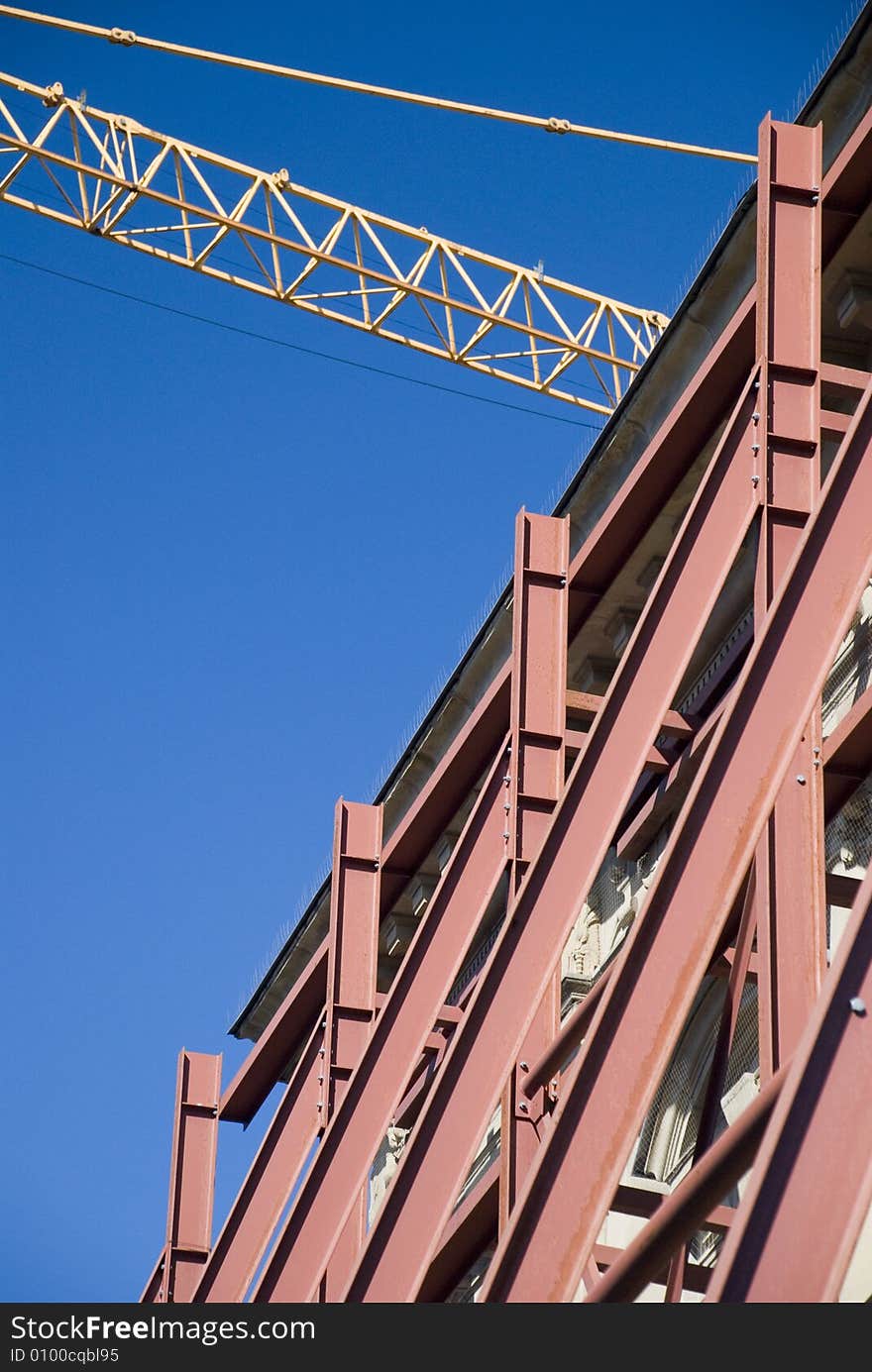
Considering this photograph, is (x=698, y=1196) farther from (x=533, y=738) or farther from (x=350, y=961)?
(x=350, y=961)

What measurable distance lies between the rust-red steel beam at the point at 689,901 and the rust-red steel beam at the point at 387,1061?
3.49 meters

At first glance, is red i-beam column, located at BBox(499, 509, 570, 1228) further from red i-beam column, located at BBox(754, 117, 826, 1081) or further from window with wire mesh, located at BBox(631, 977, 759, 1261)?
window with wire mesh, located at BBox(631, 977, 759, 1261)

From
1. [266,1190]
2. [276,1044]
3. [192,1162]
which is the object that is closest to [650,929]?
[266,1190]

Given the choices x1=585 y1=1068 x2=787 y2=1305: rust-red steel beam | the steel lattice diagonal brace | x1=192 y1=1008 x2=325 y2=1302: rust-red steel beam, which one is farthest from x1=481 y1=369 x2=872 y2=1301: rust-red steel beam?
the steel lattice diagonal brace

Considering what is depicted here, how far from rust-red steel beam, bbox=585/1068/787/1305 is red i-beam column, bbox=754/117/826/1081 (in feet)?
3.25

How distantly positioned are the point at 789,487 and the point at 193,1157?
9.60 m

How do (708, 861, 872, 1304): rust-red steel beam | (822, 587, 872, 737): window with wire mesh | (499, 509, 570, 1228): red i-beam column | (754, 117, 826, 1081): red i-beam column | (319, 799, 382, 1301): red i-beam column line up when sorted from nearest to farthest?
(708, 861, 872, 1304): rust-red steel beam < (754, 117, 826, 1081): red i-beam column < (499, 509, 570, 1228): red i-beam column < (822, 587, 872, 737): window with wire mesh < (319, 799, 382, 1301): red i-beam column

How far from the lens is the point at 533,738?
12.6 metres

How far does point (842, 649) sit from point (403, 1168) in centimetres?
530

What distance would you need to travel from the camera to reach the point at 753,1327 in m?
6.42

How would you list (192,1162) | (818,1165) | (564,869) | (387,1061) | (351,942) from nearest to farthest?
1. (818,1165)
2. (564,869)
3. (387,1061)
4. (351,942)
5. (192,1162)

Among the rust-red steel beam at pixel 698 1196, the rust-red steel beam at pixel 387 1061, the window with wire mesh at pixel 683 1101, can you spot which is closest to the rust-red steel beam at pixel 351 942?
the rust-red steel beam at pixel 387 1061

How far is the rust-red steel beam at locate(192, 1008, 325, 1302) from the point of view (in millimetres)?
14297

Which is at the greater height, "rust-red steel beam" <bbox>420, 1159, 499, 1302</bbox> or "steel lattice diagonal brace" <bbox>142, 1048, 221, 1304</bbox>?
"steel lattice diagonal brace" <bbox>142, 1048, 221, 1304</bbox>
